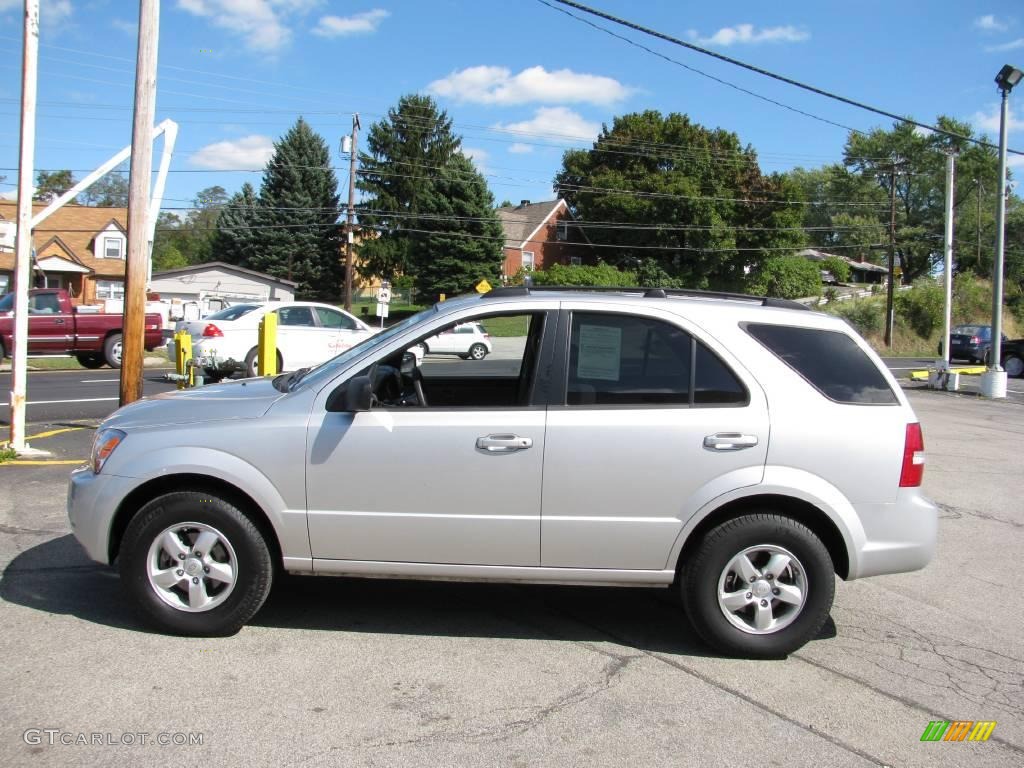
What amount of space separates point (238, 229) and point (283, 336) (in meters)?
42.1

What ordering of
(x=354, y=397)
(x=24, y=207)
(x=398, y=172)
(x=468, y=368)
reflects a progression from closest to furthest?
1. (x=354, y=397)
2. (x=468, y=368)
3. (x=24, y=207)
4. (x=398, y=172)

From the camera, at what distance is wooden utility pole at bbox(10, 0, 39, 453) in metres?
8.32

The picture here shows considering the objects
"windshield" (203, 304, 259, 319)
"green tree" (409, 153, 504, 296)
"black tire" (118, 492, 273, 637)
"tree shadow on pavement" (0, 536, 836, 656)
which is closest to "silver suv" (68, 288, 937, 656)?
"black tire" (118, 492, 273, 637)

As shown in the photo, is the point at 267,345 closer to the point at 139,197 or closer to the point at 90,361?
the point at 139,197

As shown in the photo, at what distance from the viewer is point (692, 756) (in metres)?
3.28

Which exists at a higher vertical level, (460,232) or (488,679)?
(460,232)

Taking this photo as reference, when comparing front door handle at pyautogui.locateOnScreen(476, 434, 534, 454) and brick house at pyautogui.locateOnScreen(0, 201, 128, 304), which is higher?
brick house at pyautogui.locateOnScreen(0, 201, 128, 304)

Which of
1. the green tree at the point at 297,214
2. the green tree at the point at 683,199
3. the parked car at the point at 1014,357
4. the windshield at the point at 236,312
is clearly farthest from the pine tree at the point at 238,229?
the parked car at the point at 1014,357

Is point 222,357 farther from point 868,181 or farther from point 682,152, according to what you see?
point 868,181

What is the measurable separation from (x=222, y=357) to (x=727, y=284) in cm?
4795

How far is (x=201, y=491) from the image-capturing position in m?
4.23

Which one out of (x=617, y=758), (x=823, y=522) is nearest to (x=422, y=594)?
(x=617, y=758)

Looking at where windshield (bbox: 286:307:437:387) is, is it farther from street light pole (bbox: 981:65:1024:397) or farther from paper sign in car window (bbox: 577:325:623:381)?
street light pole (bbox: 981:65:1024:397)

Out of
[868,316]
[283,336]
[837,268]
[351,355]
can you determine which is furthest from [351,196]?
[837,268]
